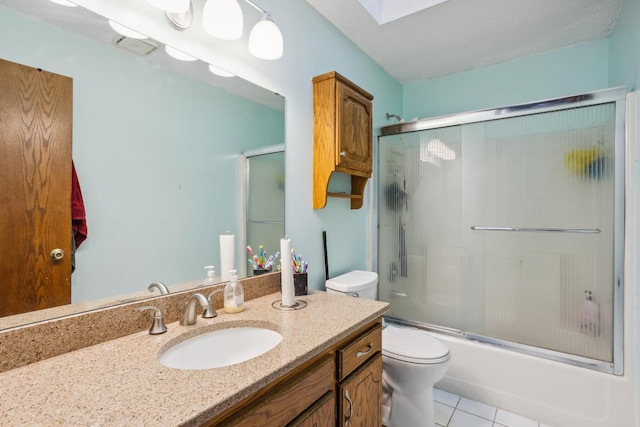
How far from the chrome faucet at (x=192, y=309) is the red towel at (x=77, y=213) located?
385 mm

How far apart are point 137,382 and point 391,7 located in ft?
7.50

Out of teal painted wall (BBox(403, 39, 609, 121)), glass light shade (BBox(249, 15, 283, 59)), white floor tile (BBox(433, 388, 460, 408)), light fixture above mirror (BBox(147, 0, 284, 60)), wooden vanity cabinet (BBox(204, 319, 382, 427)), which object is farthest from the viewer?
teal painted wall (BBox(403, 39, 609, 121))

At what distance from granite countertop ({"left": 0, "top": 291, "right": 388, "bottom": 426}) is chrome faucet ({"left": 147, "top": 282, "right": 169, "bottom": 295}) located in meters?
0.13

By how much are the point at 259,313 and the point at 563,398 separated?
1.85 metres

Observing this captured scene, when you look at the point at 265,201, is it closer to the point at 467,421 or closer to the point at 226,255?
the point at 226,255

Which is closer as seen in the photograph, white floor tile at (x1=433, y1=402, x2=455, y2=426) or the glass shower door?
the glass shower door

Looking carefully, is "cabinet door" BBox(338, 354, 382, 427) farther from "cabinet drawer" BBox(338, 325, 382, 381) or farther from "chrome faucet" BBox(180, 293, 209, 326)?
"chrome faucet" BBox(180, 293, 209, 326)

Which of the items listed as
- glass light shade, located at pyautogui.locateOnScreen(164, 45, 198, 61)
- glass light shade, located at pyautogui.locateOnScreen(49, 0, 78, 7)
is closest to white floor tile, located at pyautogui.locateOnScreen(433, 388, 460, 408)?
glass light shade, located at pyautogui.locateOnScreen(164, 45, 198, 61)

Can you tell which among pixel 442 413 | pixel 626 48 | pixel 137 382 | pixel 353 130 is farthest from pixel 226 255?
pixel 626 48

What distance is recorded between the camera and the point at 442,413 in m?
1.87

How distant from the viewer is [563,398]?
1.77 meters

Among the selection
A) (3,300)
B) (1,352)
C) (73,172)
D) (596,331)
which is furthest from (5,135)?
(596,331)

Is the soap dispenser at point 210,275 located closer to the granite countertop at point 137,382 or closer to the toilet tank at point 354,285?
the granite countertop at point 137,382

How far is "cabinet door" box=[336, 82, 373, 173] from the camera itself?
1727 mm
